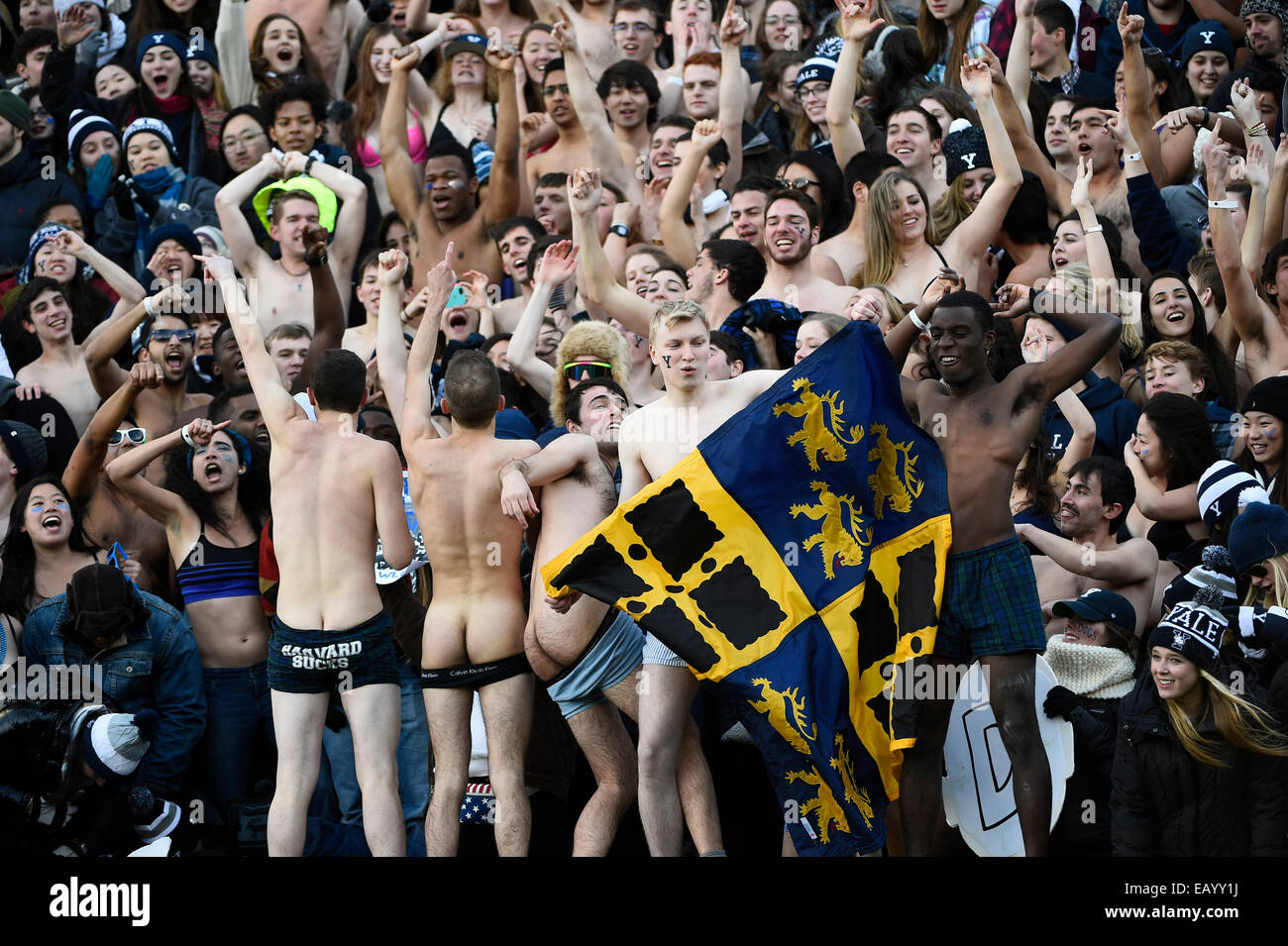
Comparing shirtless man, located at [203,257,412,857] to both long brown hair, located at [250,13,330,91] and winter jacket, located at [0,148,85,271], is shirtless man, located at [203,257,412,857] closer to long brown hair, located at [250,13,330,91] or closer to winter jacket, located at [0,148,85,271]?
winter jacket, located at [0,148,85,271]

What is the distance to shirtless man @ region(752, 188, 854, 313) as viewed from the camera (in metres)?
9.81

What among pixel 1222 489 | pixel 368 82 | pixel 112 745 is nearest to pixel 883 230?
pixel 1222 489

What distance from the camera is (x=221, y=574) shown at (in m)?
9.12

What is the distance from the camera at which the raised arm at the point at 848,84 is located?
1095 cm

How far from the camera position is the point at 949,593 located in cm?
732

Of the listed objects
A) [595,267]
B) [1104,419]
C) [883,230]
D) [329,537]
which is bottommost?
[329,537]

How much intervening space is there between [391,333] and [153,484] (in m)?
1.49

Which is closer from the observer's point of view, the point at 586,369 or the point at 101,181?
the point at 586,369

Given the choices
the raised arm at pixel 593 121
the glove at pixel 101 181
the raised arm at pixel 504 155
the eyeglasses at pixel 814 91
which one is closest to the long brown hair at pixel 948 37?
the eyeglasses at pixel 814 91

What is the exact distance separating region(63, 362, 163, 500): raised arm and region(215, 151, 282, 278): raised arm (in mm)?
1416

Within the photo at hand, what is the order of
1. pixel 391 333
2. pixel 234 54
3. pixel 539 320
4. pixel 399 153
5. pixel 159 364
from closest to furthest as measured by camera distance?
pixel 391 333 → pixel 539 320 → pixel 159 364 → pixel 399 153 → pixel 234 54

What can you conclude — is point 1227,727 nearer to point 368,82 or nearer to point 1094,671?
point 1094,671

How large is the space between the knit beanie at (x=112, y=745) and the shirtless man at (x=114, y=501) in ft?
4.47
